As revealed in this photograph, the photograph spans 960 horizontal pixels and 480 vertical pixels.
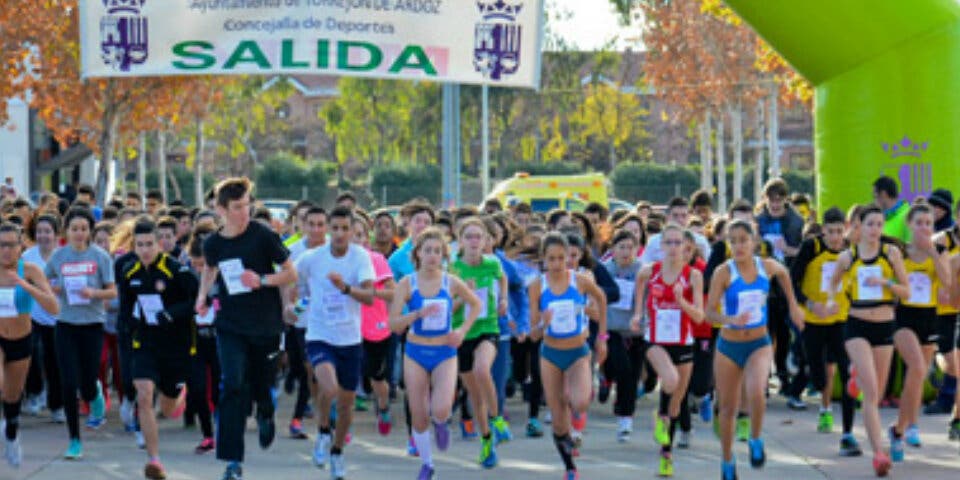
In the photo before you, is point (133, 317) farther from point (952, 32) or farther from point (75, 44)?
point (75, 44)

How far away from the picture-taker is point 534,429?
13.8m

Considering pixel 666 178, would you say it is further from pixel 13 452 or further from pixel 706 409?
pixel 13 452

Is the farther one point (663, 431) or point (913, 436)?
point (913, 436)

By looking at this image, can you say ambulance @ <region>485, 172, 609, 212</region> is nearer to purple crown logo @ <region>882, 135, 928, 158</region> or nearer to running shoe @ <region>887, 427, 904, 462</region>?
purple crown logo @ <region>882, 135, 928, 158</region>

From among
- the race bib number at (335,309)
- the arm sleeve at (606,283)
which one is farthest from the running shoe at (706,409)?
the race bib number at (335,309)

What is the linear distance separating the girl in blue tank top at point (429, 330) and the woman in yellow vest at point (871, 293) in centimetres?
251

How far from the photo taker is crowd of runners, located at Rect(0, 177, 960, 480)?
10938 millimetres

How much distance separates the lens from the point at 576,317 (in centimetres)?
1150

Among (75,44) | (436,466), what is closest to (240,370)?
(436,466)

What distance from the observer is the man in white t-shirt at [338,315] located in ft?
36.7

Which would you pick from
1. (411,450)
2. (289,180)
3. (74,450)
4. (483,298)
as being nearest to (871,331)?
(483,298)

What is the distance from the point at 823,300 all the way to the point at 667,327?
2.13 meters

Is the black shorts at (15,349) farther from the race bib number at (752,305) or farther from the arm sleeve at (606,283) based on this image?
the race bib number at (752,305)

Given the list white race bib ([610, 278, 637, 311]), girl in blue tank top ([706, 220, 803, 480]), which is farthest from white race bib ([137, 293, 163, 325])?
white race bib ([610, 278, 637, 311])
